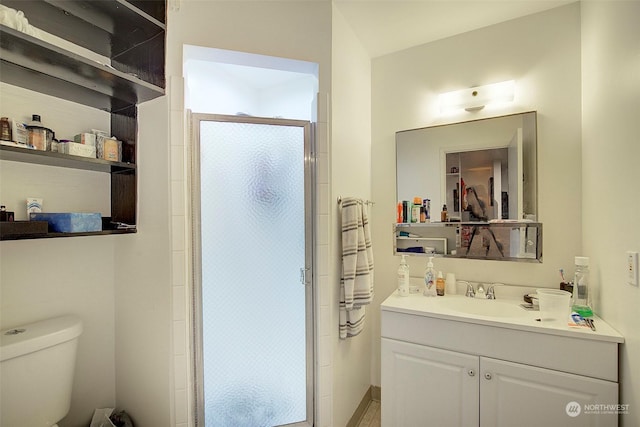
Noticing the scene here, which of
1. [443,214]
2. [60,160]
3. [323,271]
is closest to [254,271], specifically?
[323,271]

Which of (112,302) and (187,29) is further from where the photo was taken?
(112,302)

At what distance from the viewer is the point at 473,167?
1.77 metres

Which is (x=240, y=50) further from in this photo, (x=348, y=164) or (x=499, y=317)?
(x=499, y=317)

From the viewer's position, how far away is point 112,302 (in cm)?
153

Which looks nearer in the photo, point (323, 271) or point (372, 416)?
point (323, 271)

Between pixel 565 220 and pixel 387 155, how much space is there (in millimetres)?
1094

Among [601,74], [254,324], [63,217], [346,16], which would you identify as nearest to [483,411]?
[254,324]

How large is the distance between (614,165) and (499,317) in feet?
2.73

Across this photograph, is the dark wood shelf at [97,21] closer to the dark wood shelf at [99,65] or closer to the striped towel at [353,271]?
the dark wood shelf at [99,65]

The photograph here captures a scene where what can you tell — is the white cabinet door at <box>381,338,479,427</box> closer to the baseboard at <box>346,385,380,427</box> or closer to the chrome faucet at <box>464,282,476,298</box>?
the baseboard at <box>346,385,380,427</box>

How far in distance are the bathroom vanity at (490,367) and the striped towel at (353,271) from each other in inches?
6.6

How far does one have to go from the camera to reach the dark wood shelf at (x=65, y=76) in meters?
0.95

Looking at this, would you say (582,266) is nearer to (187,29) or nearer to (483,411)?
(483,411)

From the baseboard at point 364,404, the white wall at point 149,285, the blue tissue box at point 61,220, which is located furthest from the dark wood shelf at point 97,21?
the baseboard at point 364,404
